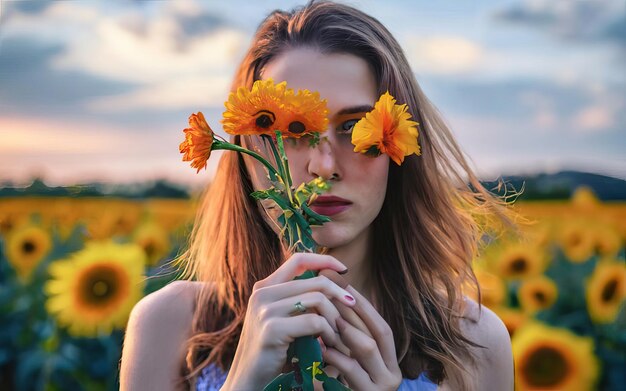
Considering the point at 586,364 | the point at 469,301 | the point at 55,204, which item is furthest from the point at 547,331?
the point at 55,204

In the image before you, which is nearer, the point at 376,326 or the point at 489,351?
the point at 376,326

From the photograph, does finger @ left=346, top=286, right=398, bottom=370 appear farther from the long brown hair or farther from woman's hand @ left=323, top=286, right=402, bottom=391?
the long brown hair

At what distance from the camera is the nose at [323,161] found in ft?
5.30

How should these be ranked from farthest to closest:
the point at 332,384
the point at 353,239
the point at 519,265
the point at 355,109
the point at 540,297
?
the point at 519,265
the point at 540,297
the point at 353,239
the point at 355,109
the point at 332,384

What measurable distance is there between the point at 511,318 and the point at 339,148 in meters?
2.08

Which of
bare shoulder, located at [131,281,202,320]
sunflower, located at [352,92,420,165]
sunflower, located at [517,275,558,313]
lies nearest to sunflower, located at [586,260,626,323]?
sunflower, located at [517,275,558,313]

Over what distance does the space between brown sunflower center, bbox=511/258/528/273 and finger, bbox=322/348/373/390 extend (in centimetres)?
277

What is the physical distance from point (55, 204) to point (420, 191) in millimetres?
4710

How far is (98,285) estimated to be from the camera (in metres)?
3.03

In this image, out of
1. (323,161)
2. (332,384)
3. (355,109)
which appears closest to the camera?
(332,384)

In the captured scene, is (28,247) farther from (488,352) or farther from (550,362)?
(488,352)

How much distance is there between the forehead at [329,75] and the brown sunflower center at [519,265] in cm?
252

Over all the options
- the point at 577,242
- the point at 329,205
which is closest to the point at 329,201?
the point at 329,205

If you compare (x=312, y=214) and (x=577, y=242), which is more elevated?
(x=312, y=214)
